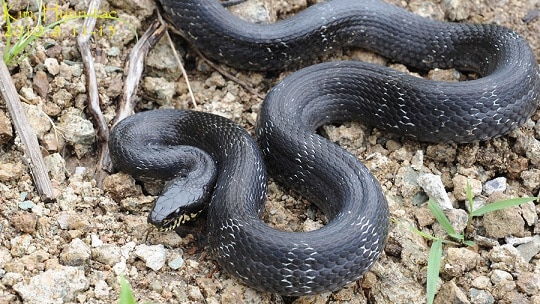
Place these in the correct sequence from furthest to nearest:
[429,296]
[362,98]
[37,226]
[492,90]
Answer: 1. [362,98]
2. [492,90]
3. [37,226]
4. [429,296]

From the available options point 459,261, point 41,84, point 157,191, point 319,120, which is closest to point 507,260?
point 459,261

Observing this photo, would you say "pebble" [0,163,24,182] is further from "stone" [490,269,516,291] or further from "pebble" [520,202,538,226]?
"pebble" [520,202,538,226]

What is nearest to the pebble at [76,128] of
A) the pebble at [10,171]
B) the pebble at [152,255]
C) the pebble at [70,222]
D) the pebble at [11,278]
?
the pebble at [10,171]

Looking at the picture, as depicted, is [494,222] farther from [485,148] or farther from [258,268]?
[258,268]

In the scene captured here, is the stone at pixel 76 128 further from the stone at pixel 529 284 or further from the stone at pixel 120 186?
the stone at pixel 529 284

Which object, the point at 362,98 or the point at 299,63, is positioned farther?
the point at 299,63

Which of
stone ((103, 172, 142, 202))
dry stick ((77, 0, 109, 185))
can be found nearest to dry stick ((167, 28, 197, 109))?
dry stick ((77, 0, 109, 185))

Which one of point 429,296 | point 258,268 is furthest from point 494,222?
point 258,268
